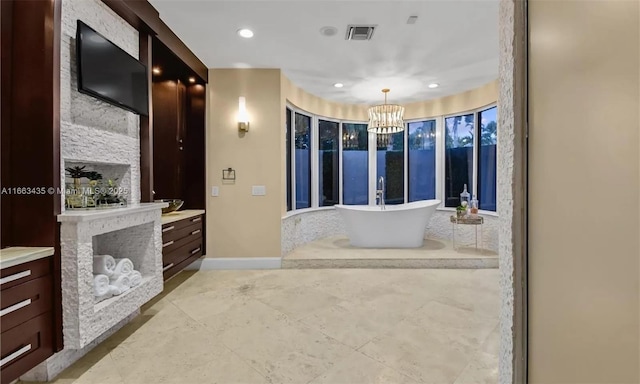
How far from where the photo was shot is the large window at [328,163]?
582 centimetres

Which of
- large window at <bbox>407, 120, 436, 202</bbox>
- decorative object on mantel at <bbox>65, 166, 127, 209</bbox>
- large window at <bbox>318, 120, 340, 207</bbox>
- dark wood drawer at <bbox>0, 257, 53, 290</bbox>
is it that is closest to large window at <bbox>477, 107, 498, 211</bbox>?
large window at <bbox>407, 120, 436, 202</bbox>

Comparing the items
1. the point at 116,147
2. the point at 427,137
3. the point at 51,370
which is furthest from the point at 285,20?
the point at 427,137

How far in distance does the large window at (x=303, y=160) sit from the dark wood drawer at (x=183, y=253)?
1820 millimetres

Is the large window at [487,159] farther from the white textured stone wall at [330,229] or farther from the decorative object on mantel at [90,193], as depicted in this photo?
the decorative object on mantel at [90,193]

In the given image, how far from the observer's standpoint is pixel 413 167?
611 centimetres

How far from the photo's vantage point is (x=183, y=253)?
11.6 feet

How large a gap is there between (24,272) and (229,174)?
2.63 m

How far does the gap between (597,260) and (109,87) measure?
111 inches

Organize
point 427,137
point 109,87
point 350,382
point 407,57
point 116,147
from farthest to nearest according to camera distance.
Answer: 1. point 427,137
2. point 407,57
3. point 116,147
4. point 109,87
5. point 350,382

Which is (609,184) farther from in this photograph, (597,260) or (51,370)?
(51,370)

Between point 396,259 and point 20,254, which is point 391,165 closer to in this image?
point 396,259

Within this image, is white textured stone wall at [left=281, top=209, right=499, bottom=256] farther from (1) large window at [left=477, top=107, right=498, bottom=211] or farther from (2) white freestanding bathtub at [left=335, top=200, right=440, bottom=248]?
(2) white freestanding bathtub at [left=335, top=200, right=440, bottom=248]

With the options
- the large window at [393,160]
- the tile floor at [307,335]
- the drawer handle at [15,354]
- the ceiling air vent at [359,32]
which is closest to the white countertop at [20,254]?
the drawer handle at [15,354]

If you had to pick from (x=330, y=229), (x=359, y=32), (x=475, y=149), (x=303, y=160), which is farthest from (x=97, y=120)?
(x=475, y=149)
